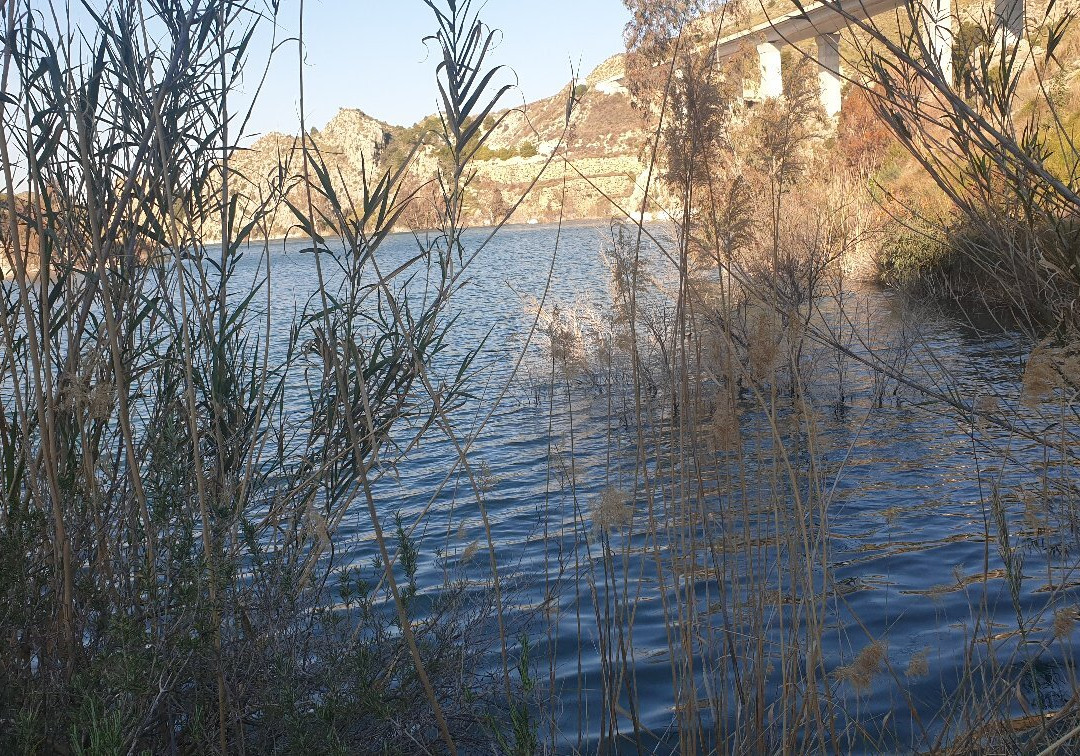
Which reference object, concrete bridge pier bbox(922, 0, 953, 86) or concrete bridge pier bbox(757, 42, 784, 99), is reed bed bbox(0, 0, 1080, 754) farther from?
concrete bridge pier bbox(757, 42, 784, 99)

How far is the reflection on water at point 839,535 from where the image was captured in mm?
2631

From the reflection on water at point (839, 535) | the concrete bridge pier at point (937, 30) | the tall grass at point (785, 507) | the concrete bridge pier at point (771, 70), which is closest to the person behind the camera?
the concrete bridge pier at point (937, 30)

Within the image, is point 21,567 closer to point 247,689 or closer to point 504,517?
point 247,689

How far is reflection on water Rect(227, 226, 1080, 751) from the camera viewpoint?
8.63 feet

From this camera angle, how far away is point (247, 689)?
228 centimetres

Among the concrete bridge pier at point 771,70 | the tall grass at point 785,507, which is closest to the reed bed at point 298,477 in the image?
the tall grass at point 785,507

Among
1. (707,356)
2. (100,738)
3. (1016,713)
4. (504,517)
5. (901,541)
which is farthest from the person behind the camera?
(504,517)

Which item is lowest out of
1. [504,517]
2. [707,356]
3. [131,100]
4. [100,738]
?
[504,517]

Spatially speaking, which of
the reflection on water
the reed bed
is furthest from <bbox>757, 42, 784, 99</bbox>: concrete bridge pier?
the reed bed

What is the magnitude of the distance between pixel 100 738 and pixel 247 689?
2.74ft

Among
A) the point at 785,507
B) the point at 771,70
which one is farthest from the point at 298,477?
the point at 771,70

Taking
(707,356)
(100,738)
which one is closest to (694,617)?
(707,356)

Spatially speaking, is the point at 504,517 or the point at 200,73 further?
the point at 504,517

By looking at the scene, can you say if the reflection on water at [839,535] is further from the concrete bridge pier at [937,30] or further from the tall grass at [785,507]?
the concrete bridge pier at [937,30]
